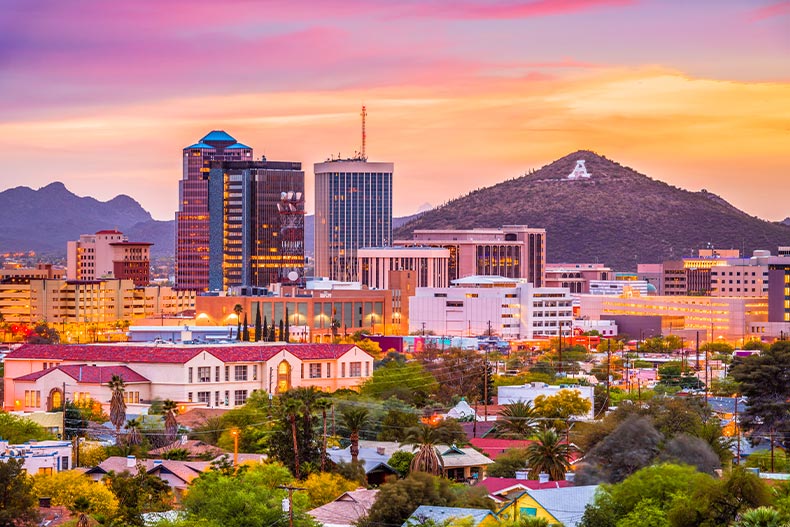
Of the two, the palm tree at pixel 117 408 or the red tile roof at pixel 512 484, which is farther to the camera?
the palm tree at pixel 117 408

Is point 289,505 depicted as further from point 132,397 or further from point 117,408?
point 132,397

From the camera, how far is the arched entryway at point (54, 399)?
4327 inches

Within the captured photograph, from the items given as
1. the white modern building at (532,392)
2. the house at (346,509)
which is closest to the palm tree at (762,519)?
the house at (346,509)

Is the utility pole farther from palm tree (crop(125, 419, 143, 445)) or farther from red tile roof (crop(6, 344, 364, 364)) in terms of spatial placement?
red tile roof (crop(6, 344, 364, 364))

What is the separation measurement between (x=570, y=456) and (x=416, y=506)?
2170 cm

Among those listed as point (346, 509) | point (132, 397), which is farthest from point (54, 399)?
point (346, 509)

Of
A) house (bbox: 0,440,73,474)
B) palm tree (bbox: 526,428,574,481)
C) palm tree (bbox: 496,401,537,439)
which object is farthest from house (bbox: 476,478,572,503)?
palm tree (bbox: 496,401,537,439)

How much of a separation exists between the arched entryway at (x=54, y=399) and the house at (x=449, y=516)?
2051 inches

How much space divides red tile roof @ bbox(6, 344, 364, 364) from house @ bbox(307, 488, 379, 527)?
4809 centimetres

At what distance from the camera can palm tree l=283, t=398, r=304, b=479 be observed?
7706 centimetres

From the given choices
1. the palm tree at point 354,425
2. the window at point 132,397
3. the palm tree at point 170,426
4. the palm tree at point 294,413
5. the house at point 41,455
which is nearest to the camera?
the house at point 41,455

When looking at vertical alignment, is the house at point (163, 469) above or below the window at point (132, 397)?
below

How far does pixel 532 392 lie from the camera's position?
117m

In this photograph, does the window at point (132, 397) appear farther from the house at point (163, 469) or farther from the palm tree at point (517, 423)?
the house at point (163, 469)
